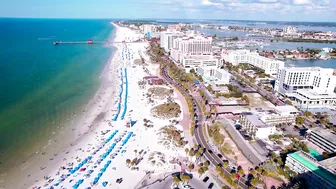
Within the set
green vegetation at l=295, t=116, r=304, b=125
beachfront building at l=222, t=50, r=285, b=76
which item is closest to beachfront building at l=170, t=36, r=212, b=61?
beachfront building at l=222, t=50, r=285, b=76

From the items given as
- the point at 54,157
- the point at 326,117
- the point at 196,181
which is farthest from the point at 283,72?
the point at 54,157

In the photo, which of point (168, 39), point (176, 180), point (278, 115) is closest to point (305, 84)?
point (278, 115)

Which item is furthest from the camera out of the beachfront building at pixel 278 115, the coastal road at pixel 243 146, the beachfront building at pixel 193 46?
the beachfront building at pixel 193 46

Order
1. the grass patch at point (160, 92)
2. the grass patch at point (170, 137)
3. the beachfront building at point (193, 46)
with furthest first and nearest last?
the beachfront building at point (193, 46), the grass patch at point (160, 92), the grass patch at point (170, 137)

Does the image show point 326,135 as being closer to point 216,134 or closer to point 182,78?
point 216,134

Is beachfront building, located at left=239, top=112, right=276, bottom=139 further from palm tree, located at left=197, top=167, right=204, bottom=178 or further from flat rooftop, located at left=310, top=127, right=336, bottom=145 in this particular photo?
palm tree, located at left=197, top=167, right=204, bottom=178

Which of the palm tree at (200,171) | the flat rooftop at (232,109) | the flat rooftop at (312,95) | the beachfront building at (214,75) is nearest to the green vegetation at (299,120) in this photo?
the flat rooftop at (232,109)

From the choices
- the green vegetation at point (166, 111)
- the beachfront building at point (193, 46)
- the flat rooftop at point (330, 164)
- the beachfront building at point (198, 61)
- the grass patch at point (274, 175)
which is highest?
the beachfront building at point (193, 46)

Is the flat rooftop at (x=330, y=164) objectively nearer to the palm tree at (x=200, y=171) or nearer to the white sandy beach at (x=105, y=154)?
the palm tree at (x=200, y=171)
